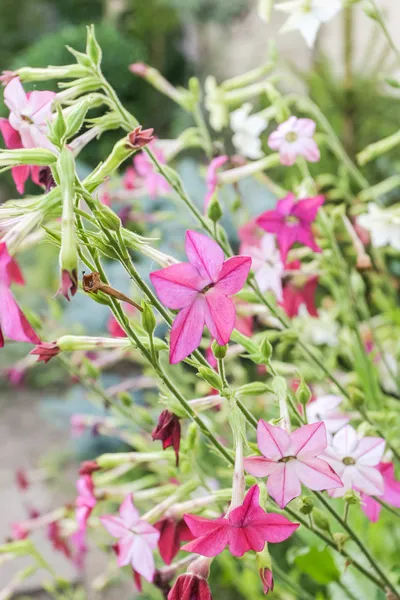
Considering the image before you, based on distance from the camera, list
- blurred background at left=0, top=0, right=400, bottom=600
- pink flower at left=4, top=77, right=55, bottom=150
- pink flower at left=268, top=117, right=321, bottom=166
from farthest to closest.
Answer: blurred background at left=0, top=0, right=400, bottom=600, pink flower at left=268, top=117, right=321, bottom=166, pink flower at left=4, top=77, right=55, bottom=150

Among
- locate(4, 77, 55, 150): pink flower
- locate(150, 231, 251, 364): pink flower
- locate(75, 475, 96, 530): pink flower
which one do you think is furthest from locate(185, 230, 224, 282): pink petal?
locate(75, 475, 96, 530): pink flower

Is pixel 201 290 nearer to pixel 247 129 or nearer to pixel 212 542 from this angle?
pixel 212 542

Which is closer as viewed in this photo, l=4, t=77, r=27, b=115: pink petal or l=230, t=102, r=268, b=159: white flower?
l=4, t=77, r=27, b=115: pink petal

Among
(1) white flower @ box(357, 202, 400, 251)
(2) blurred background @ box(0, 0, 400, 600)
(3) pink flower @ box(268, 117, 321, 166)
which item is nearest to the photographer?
(3) pink flower @ box(268, 117, 321, 166)

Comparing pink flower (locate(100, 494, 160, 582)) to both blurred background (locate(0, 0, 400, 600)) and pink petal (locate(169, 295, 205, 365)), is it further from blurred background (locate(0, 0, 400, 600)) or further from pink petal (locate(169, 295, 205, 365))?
blurred background (locate(0, 0, 400, 600))

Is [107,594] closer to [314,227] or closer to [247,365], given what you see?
[247,365]

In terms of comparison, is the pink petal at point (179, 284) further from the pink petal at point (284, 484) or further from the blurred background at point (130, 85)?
the blurred background at point (130, 85)

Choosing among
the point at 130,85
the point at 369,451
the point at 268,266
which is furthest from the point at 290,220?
the point at 130,85

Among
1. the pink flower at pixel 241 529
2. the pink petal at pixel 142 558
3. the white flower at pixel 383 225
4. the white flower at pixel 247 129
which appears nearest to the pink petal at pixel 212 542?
the pink flower at pixel 241 529

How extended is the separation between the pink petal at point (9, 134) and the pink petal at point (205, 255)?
0.14 m

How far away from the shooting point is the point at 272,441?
0.28 m

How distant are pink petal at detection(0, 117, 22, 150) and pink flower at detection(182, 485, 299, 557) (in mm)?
218

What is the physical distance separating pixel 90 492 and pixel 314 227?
29cm

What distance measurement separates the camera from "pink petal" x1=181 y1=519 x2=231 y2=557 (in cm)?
28
